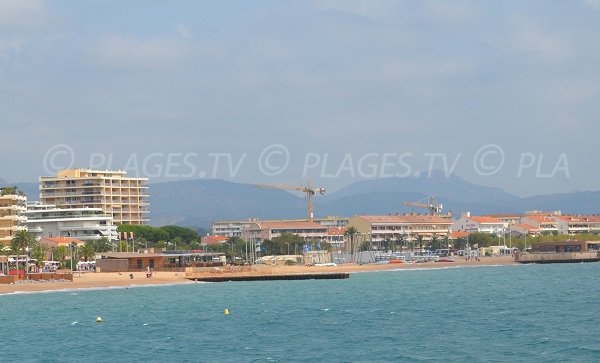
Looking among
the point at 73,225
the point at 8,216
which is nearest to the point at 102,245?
the point at 73,225

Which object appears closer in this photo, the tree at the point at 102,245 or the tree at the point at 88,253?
the tree at the point at 88,253

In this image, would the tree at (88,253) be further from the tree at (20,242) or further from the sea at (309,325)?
the sea at (309,325)

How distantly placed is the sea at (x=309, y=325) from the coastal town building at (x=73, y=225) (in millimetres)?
84928

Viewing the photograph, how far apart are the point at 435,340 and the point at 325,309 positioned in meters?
22.5

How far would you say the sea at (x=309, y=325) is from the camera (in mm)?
52594

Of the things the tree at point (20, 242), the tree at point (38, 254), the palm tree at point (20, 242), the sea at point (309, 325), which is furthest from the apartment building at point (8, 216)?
the sea at point (309, 325)

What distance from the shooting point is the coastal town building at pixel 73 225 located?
19038cm

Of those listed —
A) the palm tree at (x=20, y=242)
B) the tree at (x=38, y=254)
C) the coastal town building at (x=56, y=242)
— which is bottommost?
the tree at (x=38, y=254)

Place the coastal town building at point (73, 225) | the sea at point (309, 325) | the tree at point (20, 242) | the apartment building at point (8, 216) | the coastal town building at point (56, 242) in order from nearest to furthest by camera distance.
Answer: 1. the sea at point (309, 325)
2. the tree at point (20, 242)
3. the apartment building at point (8, 216)
4. the coastal town building at point (56, 242)
5. the coastal town building at point (73, 225)

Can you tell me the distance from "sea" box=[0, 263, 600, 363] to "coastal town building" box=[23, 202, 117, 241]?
8493 centimetres

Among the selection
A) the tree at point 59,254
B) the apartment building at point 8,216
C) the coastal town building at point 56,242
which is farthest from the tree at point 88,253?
the coastal town building at point 56,242

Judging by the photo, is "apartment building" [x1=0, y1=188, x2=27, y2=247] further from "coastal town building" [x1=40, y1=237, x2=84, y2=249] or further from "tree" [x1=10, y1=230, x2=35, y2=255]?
"tree" [x1=10, y1=230, x2=35, y2=255]

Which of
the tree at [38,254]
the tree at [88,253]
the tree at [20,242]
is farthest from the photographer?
the tree at [88,253]

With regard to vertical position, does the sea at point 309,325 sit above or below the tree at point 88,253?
below
